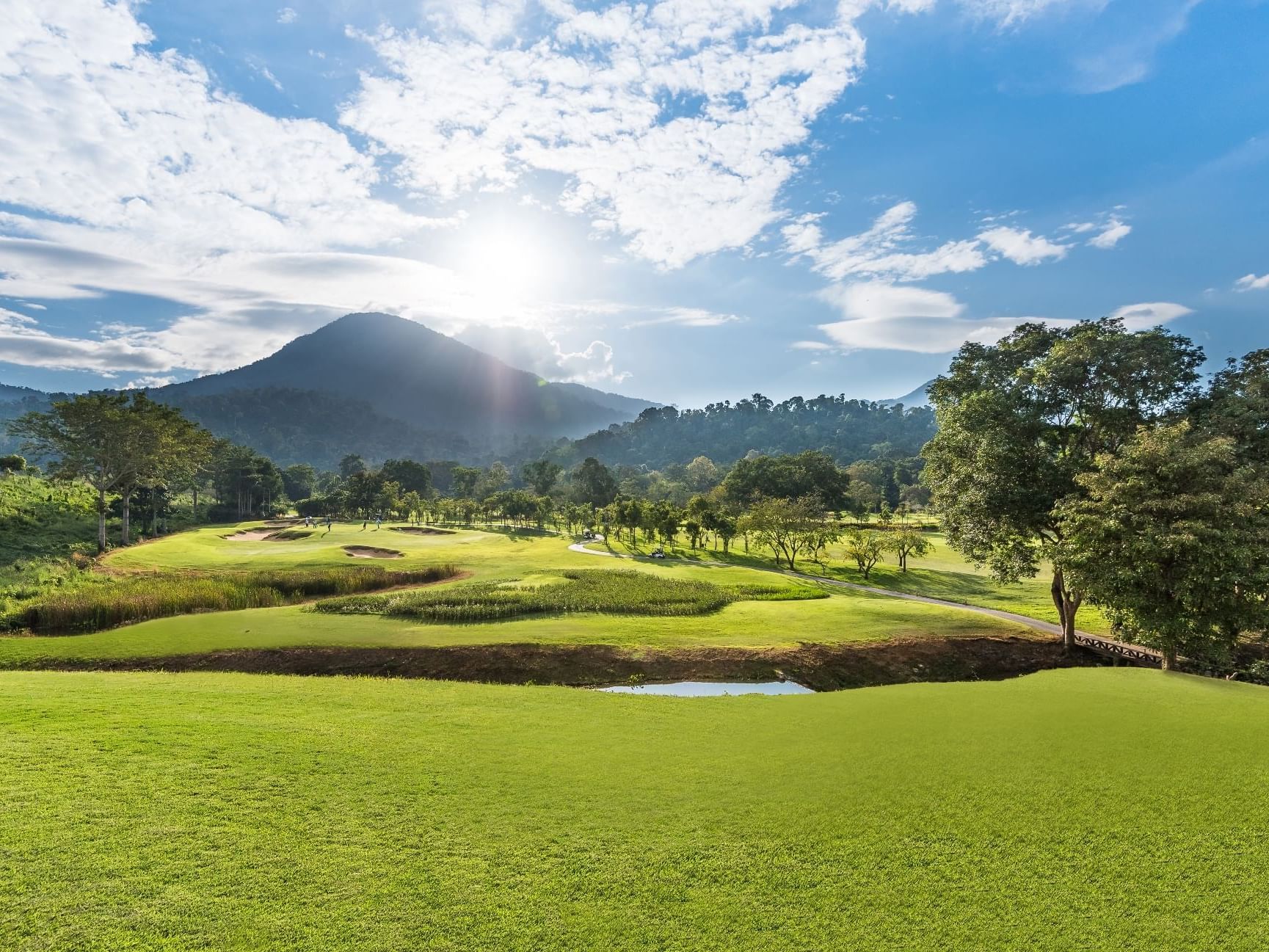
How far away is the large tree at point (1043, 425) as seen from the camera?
76.6 feet

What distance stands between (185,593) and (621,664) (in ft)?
81.6

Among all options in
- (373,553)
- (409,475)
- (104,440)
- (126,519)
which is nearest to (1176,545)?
(373,553)

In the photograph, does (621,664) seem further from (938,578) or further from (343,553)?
(938,578)

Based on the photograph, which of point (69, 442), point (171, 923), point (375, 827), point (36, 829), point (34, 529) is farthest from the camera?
point (69, 442)

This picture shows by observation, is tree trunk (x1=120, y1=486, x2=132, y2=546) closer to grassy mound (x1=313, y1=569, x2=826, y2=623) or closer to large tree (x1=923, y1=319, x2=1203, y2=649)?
grassy mound (x1=313, y1=569, x2=826, y2=623)

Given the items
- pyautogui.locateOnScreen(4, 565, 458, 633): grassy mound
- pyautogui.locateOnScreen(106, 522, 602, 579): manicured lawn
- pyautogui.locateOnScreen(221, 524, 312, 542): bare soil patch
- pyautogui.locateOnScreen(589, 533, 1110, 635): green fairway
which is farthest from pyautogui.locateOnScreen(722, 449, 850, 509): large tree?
pyautogui.locateOnScreen(4, 565, 458, 633): grassy mound

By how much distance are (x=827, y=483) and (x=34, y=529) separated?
10366 cm

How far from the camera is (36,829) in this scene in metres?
7.32

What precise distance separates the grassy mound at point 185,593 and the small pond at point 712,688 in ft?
79.1

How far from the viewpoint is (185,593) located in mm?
29828

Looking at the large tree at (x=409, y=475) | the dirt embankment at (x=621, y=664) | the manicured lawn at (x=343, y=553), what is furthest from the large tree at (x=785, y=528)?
the large tree at (x=409, y=475)

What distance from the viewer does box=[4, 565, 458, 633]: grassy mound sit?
2512 cm

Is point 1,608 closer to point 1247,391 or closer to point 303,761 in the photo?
point 303,761

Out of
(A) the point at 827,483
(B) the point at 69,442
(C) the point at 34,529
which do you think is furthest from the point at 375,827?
(A) the point at 827,483
